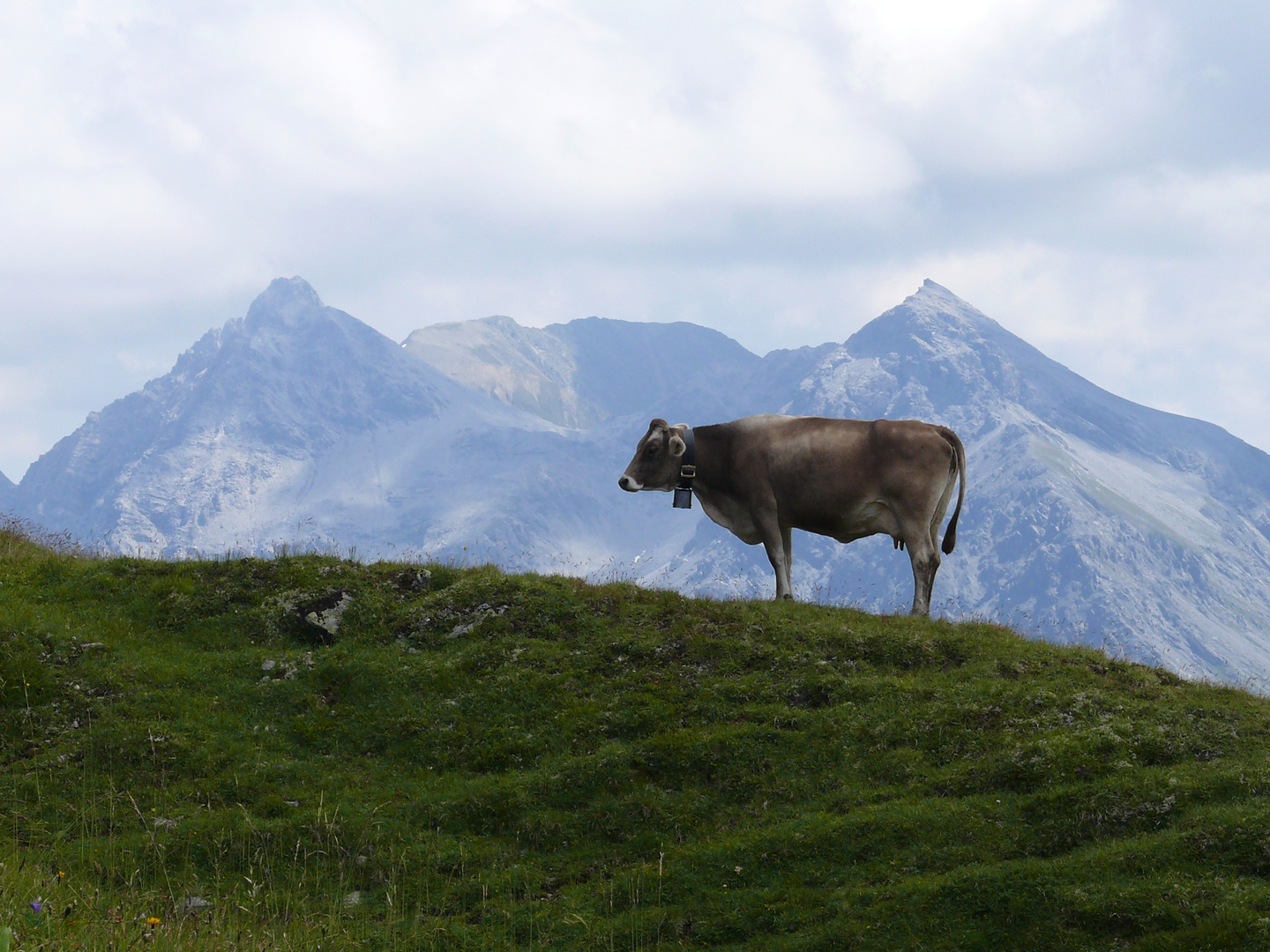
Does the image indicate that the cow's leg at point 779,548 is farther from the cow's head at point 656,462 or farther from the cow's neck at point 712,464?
the cow's head at point 656,462

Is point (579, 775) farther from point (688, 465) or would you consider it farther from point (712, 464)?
point (712, 464)

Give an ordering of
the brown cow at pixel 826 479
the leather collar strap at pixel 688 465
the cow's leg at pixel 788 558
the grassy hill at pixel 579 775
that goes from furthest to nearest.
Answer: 1. the leather collar strap at pixel 688 465
2. the cow's leg at pixel 788 558
3. the brown cow at pixel 826 479
4. the grassy hill at pixel 579 775

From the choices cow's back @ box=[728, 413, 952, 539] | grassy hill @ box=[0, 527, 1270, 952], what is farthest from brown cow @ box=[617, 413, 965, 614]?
grassy hill @ box=[0, 527, 1270, 952]

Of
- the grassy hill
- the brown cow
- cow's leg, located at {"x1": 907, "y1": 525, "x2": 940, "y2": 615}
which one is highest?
the brown cow

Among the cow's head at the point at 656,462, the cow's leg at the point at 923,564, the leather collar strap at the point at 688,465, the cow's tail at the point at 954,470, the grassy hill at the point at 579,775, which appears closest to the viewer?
the grassy hill at the point at 579,775

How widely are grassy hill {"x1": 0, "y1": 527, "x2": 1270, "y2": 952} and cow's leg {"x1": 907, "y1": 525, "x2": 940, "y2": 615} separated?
4.08ft

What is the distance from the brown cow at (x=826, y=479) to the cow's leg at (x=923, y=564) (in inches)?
0.8

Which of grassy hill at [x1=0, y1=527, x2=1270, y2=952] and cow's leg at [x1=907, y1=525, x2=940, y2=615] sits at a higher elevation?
cow's leg at [x1=907, y1=525, x2=940, y2=615]

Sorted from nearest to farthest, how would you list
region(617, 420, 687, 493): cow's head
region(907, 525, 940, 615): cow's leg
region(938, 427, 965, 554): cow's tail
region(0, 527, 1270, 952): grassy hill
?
1. region(0, 527, 1270, 952): grassy hill
2. region(907, 525, 940, 615): cow's leg
3. region(938, 427, 965, 554): cow's tail
4. region(617, 420, 687, 493): cow's head

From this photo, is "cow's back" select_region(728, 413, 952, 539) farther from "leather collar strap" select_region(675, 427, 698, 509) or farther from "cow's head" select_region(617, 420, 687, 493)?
"cow's head" select_region(617, 420, 687, 493)

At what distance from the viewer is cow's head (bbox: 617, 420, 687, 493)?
21.1 meters

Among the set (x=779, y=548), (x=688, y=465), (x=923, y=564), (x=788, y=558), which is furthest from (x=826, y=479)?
(x=688, y=465)

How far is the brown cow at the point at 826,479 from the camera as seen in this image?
63.0ft

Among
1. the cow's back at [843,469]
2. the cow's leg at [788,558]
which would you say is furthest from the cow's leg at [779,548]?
the cow's back at [843,469]
